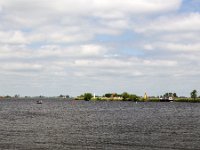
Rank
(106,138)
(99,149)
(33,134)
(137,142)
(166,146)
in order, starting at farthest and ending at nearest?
(33,134) < (106,138) < (137,142) < (166,146) < (99,149)

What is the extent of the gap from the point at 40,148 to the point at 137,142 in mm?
14928

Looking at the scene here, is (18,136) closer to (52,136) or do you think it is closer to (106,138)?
(52,136)

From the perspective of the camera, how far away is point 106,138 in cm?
6200

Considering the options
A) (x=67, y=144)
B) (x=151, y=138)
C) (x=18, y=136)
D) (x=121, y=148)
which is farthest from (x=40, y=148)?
(x=151, y=138)

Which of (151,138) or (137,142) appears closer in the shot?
(137,142)

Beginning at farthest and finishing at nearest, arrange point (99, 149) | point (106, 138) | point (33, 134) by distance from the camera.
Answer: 1. point (33, 134)
2. point (106, 138)
3. point (99, 149)

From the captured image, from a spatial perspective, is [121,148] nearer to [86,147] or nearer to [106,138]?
[86,147]

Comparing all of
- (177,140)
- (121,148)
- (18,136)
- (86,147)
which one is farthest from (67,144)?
(177,140)

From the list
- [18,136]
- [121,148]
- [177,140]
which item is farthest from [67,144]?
[177,140]

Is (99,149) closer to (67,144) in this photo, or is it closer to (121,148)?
(121,148)

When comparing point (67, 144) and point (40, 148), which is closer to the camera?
point (40, 148)

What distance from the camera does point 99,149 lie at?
164 feet

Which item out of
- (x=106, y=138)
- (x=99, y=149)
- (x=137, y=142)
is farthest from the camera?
(x=106, y=138)

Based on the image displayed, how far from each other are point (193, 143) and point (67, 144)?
17.9 metres
